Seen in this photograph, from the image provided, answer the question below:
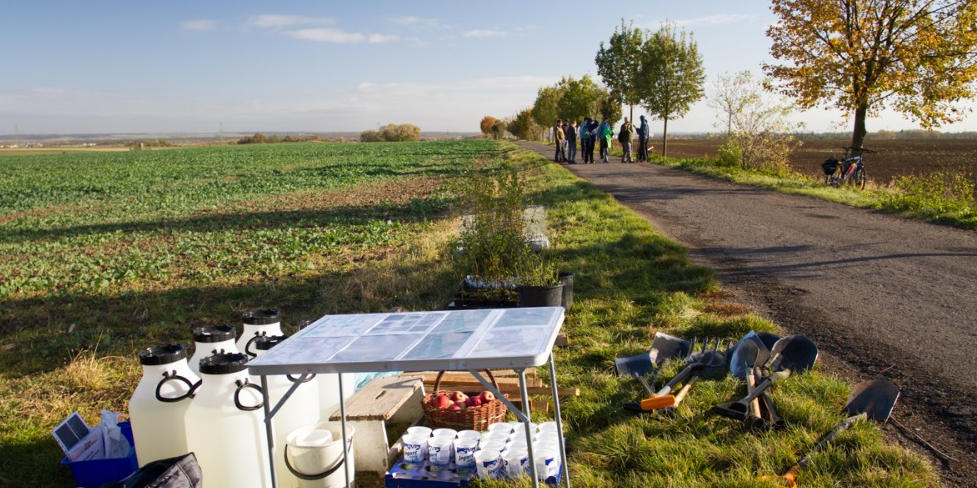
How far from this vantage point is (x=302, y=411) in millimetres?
3957

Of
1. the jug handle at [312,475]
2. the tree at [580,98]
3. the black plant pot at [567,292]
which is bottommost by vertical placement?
the jug handle at [312,475]

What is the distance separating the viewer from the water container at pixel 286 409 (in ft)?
12.5

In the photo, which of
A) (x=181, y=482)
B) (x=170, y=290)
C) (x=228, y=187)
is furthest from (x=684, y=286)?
(x=228, y=187)

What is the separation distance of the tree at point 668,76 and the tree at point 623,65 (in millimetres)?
1006

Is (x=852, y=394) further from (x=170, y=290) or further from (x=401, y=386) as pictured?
(x=170, y=290)

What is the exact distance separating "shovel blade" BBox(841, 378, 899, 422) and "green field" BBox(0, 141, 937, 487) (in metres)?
0.11

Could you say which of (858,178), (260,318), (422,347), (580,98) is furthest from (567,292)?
(580,98)

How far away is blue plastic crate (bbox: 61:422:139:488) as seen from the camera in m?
3.94

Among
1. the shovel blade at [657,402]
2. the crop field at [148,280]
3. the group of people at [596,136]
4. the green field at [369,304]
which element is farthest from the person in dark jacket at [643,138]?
the shovel blade at [657,402]

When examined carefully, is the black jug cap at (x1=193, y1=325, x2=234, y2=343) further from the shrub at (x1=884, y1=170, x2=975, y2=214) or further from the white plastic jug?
the shrub at (x1=884, y1=170, x2=975, y2=214)

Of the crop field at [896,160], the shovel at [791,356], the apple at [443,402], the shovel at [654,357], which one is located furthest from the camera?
the crop field at [896,160]

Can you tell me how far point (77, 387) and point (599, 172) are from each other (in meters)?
20.1

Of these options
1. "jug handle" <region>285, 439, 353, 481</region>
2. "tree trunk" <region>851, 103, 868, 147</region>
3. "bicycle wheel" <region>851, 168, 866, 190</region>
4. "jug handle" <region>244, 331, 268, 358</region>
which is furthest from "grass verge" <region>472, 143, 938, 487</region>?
"tree trunk" <region>851, 103, 868, 147</region>

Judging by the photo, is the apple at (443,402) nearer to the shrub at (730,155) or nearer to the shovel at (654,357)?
the shovel at (654,357)
